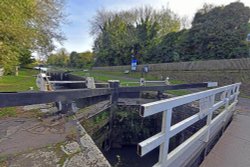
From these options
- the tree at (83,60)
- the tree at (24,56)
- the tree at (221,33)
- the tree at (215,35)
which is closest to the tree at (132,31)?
→ the tree at (215,35)

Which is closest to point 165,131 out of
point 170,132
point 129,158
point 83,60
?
point 170,132

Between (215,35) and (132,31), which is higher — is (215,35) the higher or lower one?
the lower one

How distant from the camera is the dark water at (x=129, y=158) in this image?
5.20 metres

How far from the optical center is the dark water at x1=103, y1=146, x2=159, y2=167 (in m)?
5.20

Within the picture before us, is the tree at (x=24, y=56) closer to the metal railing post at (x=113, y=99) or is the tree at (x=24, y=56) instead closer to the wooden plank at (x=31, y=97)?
the metal railing post at (x=113, y=99)

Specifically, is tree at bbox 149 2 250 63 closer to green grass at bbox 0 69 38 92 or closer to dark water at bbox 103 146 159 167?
dark water at bbox 103 146 159 167

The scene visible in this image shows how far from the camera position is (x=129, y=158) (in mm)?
5496

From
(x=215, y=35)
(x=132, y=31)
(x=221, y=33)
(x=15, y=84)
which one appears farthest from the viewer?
(x=132, y=31)

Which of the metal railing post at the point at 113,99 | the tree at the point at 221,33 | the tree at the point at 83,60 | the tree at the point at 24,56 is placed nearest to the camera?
the metal railing post at the point at 113,99

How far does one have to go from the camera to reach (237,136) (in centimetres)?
363

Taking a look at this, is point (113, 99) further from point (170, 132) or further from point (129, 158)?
point (170, 132)

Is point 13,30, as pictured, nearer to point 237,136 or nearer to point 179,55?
point 237,136

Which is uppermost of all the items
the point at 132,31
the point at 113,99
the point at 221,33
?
the point at 132,31

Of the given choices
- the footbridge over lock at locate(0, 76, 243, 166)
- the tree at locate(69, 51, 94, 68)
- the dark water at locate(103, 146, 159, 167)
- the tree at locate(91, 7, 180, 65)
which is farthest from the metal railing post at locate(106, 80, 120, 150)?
the tree at locate(69, 51, 94, 68)
